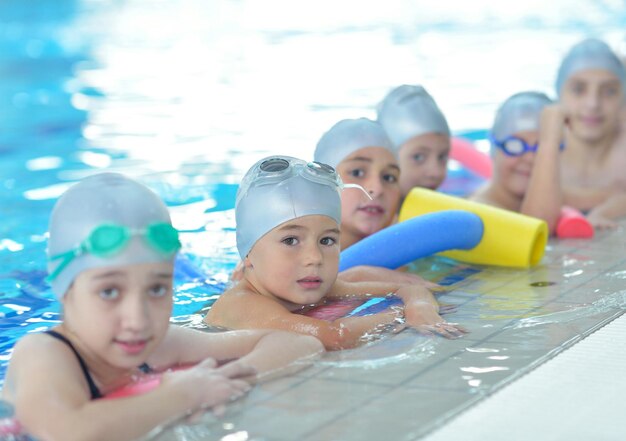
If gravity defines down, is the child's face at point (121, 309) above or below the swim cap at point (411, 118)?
below

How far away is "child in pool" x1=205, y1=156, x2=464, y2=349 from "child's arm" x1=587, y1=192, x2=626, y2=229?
2458 millimetres

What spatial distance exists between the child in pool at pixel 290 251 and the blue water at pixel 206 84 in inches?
19.1

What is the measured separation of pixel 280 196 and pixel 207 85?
9334 millimetres

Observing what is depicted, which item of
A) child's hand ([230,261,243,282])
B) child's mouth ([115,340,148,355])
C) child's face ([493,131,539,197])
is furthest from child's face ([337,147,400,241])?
child's mouth ([115,340,148,355])

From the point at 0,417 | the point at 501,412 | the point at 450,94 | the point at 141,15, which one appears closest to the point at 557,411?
the point at 501,412

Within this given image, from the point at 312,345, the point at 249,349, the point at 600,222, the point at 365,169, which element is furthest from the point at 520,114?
the point at 249,349

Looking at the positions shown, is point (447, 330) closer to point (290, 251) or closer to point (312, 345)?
point (312, 345)

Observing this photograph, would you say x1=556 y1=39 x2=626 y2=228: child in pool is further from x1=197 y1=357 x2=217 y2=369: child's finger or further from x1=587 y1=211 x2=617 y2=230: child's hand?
x1=197 y1=357 x2=217 y2=369: child's finger

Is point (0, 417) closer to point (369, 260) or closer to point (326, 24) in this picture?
point (369, 260)

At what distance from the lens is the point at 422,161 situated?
6.50 m

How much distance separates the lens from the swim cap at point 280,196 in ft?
14.2

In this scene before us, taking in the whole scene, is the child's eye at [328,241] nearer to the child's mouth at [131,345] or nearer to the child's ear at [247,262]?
the child's ear at [247,262]

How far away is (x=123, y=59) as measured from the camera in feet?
51.2

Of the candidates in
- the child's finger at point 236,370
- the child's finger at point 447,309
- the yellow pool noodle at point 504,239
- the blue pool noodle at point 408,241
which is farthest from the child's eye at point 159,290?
the yellow pool noodle at point 504,239
